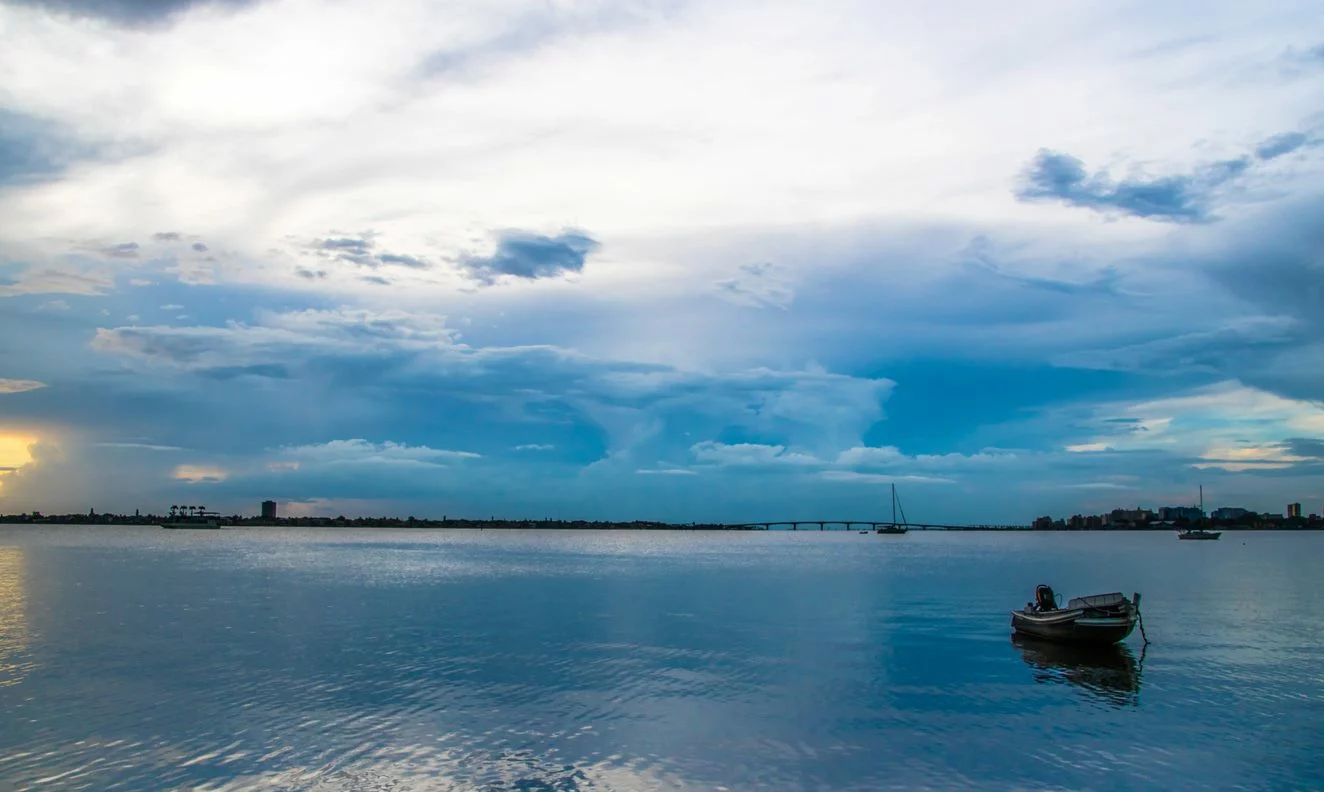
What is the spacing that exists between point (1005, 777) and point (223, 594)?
229ft

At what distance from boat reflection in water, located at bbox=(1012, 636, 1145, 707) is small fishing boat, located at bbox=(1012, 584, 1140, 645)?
1.76 ft

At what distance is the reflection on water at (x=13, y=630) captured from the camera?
124 ft

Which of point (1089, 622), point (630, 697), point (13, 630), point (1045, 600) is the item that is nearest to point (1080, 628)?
point (1089, 622)

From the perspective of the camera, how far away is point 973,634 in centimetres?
5566

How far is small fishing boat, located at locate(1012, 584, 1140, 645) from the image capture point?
1934 inches

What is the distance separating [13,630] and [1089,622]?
63.9m

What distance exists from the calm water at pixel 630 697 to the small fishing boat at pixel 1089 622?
1.69m

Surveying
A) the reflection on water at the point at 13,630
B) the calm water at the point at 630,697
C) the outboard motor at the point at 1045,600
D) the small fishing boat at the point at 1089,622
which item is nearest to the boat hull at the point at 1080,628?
the small fishing boat at the point at 1089,622

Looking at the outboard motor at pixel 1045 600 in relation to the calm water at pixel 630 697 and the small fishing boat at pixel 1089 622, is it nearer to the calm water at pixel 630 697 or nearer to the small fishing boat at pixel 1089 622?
the small fishing boat at pixel 1089 622

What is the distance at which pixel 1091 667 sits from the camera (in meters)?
44.7

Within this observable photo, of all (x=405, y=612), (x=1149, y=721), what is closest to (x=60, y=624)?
(x=405, y=612)

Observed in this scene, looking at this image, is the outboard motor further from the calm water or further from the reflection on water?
the reflection on water

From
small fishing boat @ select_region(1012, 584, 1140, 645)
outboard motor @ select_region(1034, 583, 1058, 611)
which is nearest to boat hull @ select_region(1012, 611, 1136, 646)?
small fishing boat @ select_region(1012, 584, 1140, 645)

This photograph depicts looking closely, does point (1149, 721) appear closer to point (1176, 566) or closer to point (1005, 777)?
point (1005, 777)
